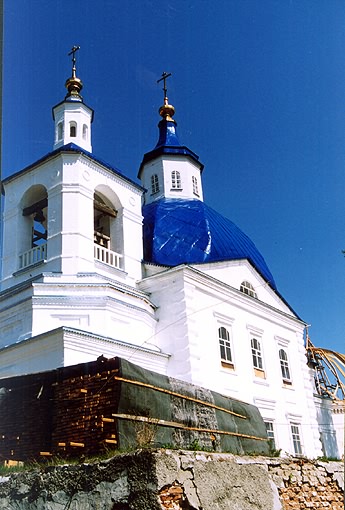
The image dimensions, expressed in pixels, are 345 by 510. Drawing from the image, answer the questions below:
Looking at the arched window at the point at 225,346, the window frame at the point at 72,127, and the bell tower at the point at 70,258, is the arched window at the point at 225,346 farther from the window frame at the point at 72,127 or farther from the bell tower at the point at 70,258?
the window frame at the point at 72,127

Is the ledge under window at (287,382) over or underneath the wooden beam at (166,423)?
over

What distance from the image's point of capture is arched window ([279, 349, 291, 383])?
21608 millimetres

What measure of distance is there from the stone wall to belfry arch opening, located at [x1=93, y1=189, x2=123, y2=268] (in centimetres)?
1138

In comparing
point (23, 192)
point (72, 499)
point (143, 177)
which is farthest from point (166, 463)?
point (143, 177)

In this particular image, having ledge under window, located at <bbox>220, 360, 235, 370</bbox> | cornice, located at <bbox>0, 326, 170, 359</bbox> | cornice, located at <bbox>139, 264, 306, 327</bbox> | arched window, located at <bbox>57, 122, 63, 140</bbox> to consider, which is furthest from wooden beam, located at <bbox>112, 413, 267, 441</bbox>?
arched window, located at <bbox>57, 122, 63, 140</bbox>

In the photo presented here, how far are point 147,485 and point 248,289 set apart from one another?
49.6 feet

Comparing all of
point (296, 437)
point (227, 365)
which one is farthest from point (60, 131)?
point (296, 437)

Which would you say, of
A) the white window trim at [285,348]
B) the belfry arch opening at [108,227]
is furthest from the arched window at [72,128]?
the white window trim at [285,348]

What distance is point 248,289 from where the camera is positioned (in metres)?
21.2

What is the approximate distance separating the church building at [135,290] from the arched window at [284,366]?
60mm

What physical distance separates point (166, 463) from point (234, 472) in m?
1.47

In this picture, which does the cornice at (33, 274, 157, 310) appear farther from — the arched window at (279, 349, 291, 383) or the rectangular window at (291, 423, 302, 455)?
the rectangular window at (291, 423, 302, 455)

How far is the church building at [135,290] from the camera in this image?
16406 millimetres

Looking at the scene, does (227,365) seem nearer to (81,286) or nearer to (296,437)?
(296,437)
